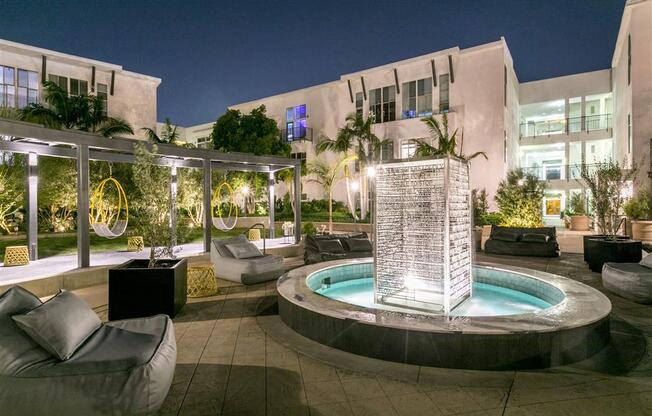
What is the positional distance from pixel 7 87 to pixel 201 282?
1838 centimetres

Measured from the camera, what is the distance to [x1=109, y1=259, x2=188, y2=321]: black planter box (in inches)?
197

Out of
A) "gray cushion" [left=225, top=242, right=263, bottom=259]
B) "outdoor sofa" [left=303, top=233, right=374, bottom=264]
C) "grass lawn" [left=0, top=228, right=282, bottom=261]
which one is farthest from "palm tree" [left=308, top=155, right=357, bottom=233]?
"gray cushion" [left=225, top=242, right=263, bottom=259]

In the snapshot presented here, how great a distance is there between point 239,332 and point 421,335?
222 centimetres

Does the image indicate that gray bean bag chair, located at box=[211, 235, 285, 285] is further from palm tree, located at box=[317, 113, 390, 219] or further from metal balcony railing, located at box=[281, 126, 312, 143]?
metal balcony railing, located at box=[281, 126, 312, 143]

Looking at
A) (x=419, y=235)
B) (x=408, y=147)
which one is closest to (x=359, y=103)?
(x=408, y=147)

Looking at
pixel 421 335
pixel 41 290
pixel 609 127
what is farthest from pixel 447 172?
pixel 609 127

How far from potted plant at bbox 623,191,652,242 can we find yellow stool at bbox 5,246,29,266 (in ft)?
56.4

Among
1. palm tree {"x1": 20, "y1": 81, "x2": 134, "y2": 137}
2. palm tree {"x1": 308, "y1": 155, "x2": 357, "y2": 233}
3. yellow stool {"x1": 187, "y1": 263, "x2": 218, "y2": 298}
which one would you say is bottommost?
yellow stool {"x1": 187, "y1": 263, "x2": 218, "y2": 298}

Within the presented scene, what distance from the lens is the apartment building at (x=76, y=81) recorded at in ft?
58.0

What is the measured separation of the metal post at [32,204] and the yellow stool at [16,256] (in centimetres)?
51

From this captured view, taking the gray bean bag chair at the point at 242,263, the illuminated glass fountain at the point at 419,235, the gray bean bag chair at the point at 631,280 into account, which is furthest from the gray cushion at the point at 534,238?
the gray bean bag chair at the point at 242,263

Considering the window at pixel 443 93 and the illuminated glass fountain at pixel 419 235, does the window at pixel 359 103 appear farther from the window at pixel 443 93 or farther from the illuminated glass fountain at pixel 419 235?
Answer: the illuminated glass fountain at pixel 419 235

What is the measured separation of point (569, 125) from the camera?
70.1ft

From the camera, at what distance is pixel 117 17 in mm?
28141
